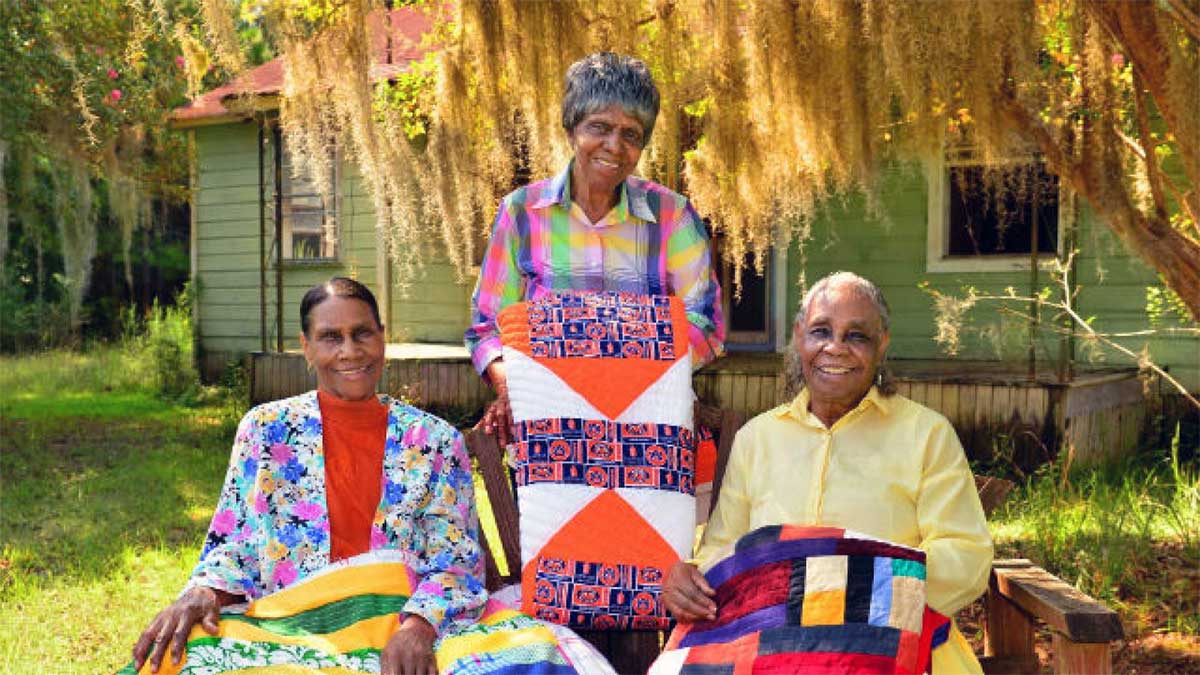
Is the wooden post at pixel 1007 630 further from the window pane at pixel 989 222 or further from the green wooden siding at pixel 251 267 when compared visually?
the green wooden siding at pixel 251 267

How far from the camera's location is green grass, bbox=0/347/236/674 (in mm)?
4348

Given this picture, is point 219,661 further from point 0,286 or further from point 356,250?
point 0,286

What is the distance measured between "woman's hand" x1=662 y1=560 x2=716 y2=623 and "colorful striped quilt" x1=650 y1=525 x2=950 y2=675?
45 mm

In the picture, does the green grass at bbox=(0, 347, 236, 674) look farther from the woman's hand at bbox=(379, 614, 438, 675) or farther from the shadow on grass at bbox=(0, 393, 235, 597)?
the woman's hand at bbox=(379, 614, 438, 675)

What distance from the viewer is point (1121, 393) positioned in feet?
25.8

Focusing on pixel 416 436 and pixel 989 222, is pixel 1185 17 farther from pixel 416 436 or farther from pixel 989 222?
pixel 989 222

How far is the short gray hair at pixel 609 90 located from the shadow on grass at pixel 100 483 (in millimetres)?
3646

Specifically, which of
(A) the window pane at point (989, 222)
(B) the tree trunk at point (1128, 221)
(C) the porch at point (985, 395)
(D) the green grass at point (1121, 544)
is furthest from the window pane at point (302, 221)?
(B) the tree trunk at point (1128, 221)

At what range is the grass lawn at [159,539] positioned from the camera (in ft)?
13.8

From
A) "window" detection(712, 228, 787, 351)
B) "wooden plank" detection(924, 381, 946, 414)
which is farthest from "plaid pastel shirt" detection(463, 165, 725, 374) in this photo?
"window" detection(712, 228, 787, 351)

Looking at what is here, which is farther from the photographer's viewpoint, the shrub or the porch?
the shrub

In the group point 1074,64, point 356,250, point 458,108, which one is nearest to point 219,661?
point 458,108

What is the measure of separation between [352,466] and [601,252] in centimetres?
83

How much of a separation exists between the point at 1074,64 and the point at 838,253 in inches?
185
